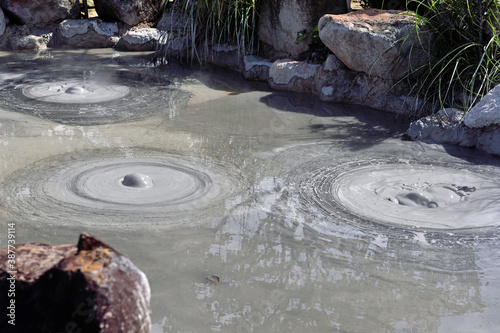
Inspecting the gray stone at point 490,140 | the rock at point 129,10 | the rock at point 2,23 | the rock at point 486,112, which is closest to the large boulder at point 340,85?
the rock at point 486,112

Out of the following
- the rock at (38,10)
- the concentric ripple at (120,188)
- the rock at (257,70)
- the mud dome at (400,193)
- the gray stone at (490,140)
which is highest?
the rock at (38,10)

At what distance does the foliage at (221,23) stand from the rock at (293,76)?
66 centimetres

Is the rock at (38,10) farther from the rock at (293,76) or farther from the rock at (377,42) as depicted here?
the rock at (377,42)

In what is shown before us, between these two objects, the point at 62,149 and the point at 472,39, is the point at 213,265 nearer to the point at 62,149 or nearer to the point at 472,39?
the point at 62,149

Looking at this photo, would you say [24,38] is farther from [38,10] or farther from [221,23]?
[221,23]

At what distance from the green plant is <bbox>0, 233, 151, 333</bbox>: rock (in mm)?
3445

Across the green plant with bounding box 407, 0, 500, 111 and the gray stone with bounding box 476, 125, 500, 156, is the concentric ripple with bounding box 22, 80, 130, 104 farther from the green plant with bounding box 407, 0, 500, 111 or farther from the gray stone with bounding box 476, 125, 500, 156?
the gray stone with bounding box 476, 125, 500, 156

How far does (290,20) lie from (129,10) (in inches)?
106

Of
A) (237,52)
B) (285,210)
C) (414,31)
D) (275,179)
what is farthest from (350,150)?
(237,52)

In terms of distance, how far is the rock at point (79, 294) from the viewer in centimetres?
132

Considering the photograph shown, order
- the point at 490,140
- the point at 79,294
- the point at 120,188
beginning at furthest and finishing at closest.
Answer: the point at 490,140 < the point at 120,188 < the point at 79,294

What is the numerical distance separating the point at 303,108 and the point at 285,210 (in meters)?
2.05

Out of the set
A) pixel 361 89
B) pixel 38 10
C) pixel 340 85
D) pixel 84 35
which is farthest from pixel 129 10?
pixel 361 89

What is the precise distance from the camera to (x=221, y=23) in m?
6.26
